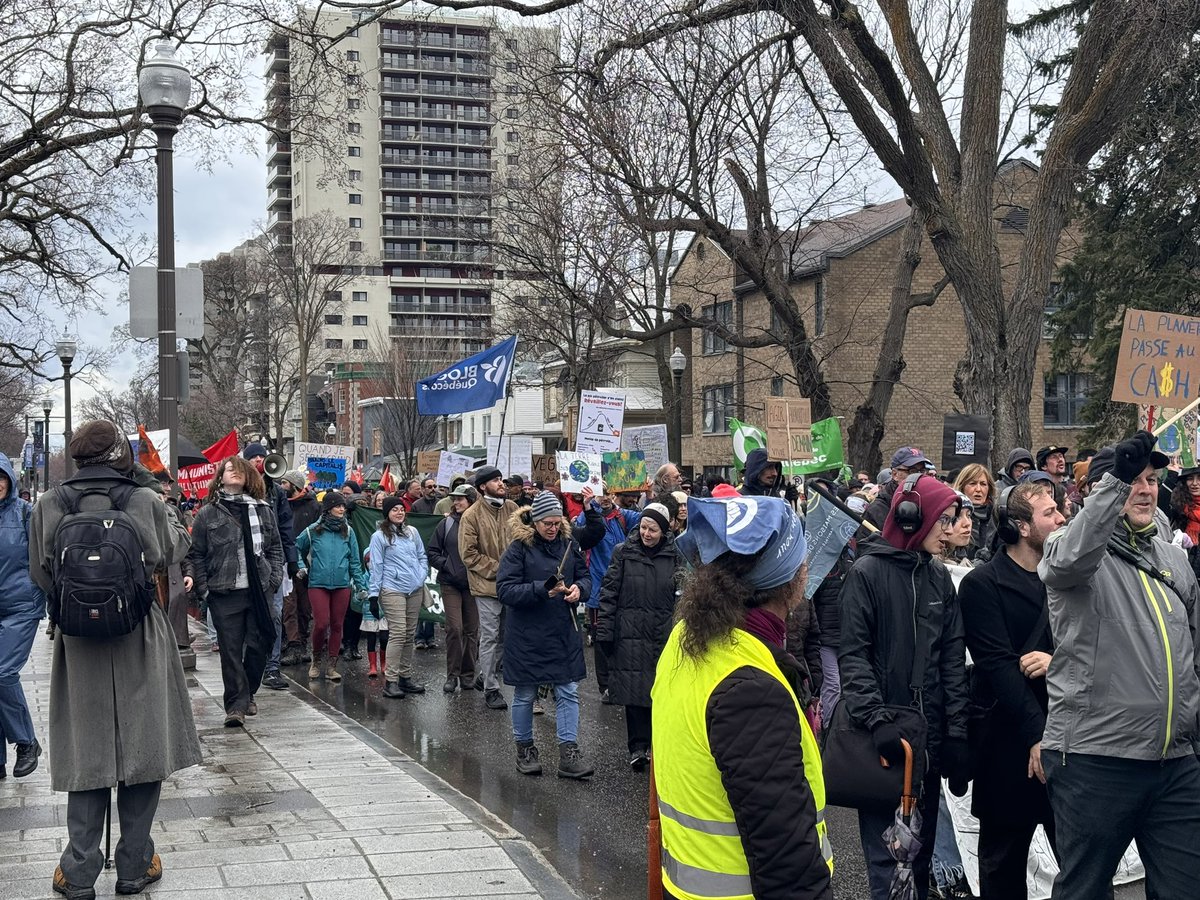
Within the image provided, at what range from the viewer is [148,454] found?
37.7ft

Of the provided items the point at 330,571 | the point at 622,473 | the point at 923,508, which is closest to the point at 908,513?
the point at 923,508

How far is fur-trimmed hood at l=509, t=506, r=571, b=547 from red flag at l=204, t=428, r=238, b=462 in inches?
261

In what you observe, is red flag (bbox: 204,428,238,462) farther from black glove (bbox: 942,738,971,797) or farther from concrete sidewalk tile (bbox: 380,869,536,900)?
black glove (bbox: 942,738,971,797)

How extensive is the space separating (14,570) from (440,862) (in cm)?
353

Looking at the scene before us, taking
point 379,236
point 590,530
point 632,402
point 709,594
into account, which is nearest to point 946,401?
point 632,402

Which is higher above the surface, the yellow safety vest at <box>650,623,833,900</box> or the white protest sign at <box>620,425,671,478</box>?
the white protest sign at <box>620,425,671,478</box>

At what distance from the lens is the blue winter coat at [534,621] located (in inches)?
339

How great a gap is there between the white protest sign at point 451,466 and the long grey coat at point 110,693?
43.9 feet

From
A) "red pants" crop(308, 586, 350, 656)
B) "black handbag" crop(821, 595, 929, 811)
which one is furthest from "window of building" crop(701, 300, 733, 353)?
"black handbag" crop(821, 595, 929, 811)

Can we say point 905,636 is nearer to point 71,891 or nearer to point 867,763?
point 867,763

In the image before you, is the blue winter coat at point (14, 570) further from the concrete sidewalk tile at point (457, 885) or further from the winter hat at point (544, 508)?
the concrete sidewalk tile at point (457, 885)

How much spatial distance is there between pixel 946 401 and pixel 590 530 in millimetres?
32159

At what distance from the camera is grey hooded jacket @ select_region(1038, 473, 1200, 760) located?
4.09m

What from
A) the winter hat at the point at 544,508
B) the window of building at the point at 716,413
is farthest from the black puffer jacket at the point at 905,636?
the window of building at the point at 716,413
